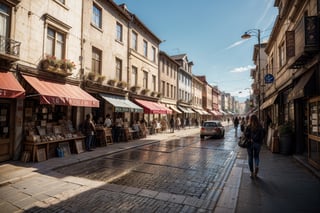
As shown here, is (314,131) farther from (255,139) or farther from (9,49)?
(9,49)

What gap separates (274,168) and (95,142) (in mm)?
9892

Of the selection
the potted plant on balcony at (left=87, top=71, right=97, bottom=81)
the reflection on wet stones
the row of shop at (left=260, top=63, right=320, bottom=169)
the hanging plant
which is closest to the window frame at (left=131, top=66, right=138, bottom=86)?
the hanging plant

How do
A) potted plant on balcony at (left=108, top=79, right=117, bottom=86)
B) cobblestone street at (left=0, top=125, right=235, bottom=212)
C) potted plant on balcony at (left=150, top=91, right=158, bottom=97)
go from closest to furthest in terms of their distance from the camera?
cobblestone street at (left=0, top=125, right=235, bottom=212), potted plant on balcony at (left=108, top=79, right=117, bottom=86), potted plant on balcony at (left=150, top=91, right=158, bottom=97)

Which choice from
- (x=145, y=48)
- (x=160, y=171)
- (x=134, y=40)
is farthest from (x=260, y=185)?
(x=145, y=48)

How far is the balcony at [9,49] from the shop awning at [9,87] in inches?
26.5

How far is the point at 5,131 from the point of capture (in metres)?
8.03

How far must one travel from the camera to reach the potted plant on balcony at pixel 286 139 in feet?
31.6

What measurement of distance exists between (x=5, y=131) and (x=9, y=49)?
337cm

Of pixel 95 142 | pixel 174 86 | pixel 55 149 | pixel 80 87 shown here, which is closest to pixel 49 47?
pixel 80 87

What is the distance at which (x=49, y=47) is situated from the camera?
33.2ft

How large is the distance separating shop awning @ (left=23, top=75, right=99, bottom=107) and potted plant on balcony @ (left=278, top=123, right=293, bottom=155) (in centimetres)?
1025

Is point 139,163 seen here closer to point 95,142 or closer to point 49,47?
point 95,142

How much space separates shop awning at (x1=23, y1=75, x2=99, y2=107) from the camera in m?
8.41

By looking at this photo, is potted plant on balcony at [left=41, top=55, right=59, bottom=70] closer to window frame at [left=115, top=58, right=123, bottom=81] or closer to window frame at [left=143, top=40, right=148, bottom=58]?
window frame at [left=115, top=58, right=123, bottom=81]
